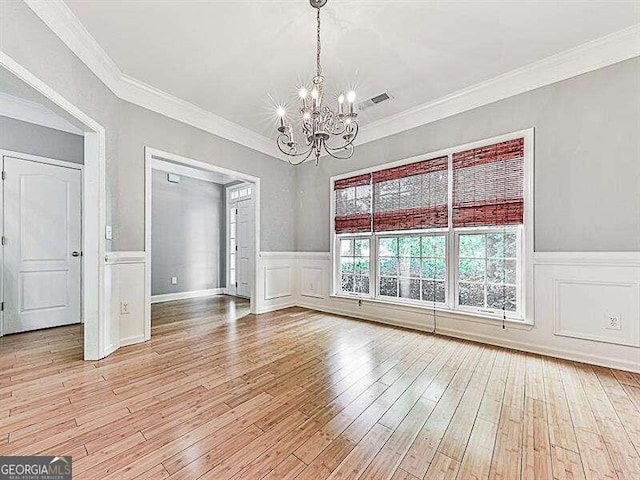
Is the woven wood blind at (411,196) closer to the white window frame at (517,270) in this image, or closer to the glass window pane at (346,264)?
the white window frame at (517,270)

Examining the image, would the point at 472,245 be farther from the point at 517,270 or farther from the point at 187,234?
the point at 187,234

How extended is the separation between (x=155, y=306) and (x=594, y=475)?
564 centimetres

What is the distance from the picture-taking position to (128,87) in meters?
3.07

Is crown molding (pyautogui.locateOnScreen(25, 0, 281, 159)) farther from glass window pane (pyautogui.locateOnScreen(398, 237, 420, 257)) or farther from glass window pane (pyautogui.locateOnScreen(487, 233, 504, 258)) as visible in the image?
glass window pane (pyautogui.locateOnScreen(487, 233, 504, 258))

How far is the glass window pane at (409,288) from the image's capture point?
3.67m

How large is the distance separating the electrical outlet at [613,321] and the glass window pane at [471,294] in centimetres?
99

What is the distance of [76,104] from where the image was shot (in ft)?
7.82

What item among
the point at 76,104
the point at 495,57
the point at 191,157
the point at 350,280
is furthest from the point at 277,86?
the point at 350,280

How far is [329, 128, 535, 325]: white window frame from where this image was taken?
9.36 feet

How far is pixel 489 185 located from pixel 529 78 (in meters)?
1.10

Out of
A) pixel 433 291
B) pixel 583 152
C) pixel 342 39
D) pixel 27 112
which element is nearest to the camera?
pixel 342 39

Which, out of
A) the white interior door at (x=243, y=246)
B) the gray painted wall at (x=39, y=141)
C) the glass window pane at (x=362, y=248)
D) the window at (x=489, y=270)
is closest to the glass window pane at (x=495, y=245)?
the window at (x=489, y=270)

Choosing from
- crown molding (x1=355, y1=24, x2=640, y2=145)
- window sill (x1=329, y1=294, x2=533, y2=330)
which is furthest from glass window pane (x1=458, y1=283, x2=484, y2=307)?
crown molding (x1=355, y1=24, x2=640, y2=145)

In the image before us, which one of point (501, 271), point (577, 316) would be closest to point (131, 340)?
point (501, 271)
